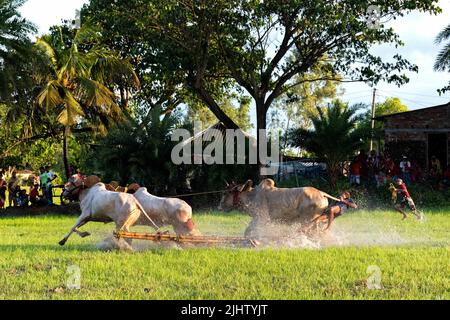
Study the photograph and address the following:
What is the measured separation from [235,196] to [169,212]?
5.18 ft

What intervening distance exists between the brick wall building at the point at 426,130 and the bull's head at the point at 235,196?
2027 centimetres

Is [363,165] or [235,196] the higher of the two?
[363,165]

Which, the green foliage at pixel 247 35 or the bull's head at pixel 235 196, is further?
the green foliage at pixel 247 35

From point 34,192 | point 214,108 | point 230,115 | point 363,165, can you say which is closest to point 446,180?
point 363,165

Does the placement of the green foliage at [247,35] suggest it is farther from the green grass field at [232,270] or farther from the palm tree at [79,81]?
the green grass field at [232,270]

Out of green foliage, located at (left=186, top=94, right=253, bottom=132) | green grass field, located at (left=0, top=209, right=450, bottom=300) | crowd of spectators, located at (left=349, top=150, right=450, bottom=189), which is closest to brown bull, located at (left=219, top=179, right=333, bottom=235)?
green grass field, located at (left=0, top=209, right=450, bottom=300)

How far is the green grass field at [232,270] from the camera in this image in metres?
7.63

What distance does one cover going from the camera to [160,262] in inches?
388

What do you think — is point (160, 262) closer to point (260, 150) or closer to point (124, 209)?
point (124, 209)

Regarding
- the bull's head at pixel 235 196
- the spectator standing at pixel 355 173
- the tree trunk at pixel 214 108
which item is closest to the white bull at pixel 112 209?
the bull's head at pixel 235 196

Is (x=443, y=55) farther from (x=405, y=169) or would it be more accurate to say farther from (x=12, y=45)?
(x=12, y=45)

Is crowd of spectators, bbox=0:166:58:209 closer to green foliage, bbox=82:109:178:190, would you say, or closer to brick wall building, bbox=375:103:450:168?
green foliage, bbox=82:109:178:190

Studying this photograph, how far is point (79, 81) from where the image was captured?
28594 millimetres

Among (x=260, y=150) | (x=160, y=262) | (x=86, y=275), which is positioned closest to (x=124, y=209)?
(x=160, y=262)
